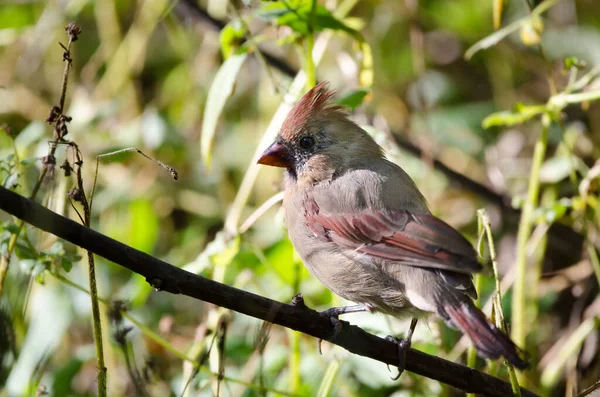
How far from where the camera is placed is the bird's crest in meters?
2.93

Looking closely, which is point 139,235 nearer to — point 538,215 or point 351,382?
point 351,382

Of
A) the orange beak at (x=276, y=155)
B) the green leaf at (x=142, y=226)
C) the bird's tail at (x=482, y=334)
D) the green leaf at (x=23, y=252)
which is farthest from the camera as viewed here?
the green leaf at (x=142, y=226)

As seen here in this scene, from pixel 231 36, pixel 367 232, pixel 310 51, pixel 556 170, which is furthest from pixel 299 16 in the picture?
pixel 556 170

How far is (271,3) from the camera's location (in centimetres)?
282

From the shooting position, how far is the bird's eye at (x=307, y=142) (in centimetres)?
311

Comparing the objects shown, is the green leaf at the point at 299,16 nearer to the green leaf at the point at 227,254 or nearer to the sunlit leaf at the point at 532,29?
the sunlit leaf at the point at 532,29

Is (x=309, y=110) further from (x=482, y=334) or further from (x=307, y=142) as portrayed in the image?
(x=482, y=334)

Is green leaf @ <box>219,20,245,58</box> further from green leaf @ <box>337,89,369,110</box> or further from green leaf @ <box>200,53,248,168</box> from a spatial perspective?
green leaf @ <box>337,89,369,110</box>

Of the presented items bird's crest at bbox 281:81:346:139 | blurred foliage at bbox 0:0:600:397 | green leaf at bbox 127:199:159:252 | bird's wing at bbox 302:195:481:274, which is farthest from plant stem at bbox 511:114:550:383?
green leaf at bbox 127:199:159:252

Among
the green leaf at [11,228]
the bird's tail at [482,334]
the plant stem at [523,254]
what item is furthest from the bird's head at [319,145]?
the green leaf at [11,228]

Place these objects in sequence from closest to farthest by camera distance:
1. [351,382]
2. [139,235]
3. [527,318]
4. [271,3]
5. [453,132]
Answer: [271,3] < [351,382] < [527,318] < [139,235] < [453,132]

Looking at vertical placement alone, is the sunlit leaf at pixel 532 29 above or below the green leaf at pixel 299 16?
below

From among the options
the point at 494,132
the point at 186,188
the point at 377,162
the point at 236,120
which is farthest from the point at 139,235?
the point at 494,132

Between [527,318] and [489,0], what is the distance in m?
2.17
